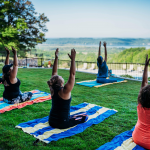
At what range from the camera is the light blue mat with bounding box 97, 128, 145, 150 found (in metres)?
2.16

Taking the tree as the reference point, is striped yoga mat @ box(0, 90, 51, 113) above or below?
below

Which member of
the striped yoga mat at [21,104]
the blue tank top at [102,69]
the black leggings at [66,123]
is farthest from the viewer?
the blue tank top at [102,69]

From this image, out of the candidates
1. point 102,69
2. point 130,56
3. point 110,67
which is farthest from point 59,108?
point 130,56

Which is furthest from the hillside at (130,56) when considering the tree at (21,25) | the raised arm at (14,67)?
the raised arm at (14,67)

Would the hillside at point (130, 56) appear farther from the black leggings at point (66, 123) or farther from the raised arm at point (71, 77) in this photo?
the raised arm at point (71, 77)

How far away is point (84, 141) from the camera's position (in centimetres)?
236

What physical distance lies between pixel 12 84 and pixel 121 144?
259 cm

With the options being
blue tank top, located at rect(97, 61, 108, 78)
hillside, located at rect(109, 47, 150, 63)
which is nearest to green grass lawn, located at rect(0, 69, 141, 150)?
blue tank top, located at rect(97, 61, 108, 78)

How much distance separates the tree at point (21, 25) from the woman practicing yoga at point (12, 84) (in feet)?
48.5

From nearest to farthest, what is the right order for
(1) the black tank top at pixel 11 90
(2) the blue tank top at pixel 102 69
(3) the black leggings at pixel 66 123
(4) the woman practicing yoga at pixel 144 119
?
1. (4) the woman practicing yoga at pixel 144 119
2. (3) the black leggings at pixel 66 123
3. (1) the black tank top at pixel 11 90
4. (2) the blue tank top at pixel 102 69

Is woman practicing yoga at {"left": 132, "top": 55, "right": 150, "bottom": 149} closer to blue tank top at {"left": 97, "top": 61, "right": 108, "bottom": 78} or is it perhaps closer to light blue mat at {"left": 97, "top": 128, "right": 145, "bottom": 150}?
light blue mat at {"left": 97, "top": 128, "right": 145, "bottom": 150}

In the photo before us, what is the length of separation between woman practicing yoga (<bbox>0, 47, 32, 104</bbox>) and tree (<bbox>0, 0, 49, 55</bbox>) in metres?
14.8

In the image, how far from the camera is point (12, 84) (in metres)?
3.69

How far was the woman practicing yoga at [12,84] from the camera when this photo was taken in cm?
350
